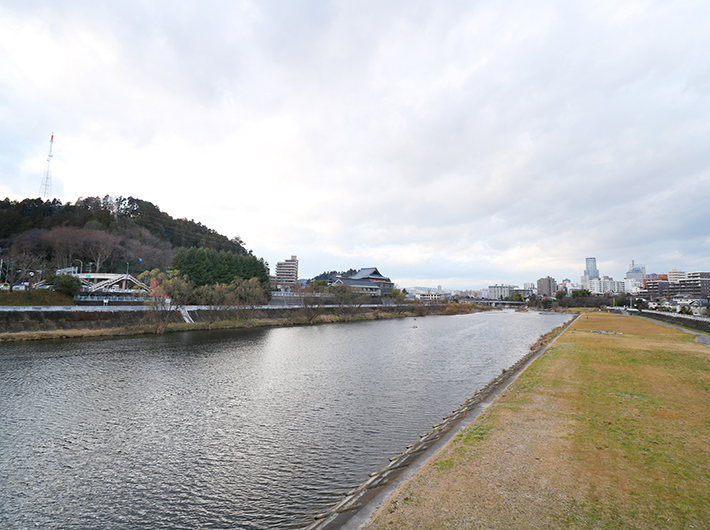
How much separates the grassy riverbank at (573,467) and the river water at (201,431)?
285 centimetres

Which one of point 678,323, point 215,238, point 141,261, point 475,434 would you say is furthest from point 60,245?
point 678,323

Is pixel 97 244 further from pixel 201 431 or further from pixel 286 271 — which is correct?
pixel 286 271

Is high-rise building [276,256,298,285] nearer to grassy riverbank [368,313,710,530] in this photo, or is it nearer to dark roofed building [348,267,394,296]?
dark roofed building [348,267,394,296]

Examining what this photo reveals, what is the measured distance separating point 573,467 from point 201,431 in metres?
11.1

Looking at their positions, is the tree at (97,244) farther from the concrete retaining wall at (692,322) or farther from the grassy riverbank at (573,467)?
the concrete retaining wall at (692,322)

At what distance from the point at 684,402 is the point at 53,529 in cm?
1669

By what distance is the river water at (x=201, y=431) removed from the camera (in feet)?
25.2

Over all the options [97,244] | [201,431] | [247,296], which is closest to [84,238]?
[97,244]

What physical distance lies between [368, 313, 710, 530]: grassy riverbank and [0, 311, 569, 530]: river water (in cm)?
285

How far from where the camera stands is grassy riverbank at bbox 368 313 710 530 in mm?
5039

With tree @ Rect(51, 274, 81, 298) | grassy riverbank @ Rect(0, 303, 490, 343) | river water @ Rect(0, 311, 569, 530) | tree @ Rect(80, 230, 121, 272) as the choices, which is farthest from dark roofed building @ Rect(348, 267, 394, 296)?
river water @ Rect(0, 311, 569, 530)

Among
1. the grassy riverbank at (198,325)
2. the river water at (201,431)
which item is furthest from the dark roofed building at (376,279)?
the river water at (201,431)

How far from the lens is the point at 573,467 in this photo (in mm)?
6508

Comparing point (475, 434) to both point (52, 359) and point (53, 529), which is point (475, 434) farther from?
point (52, 359)
